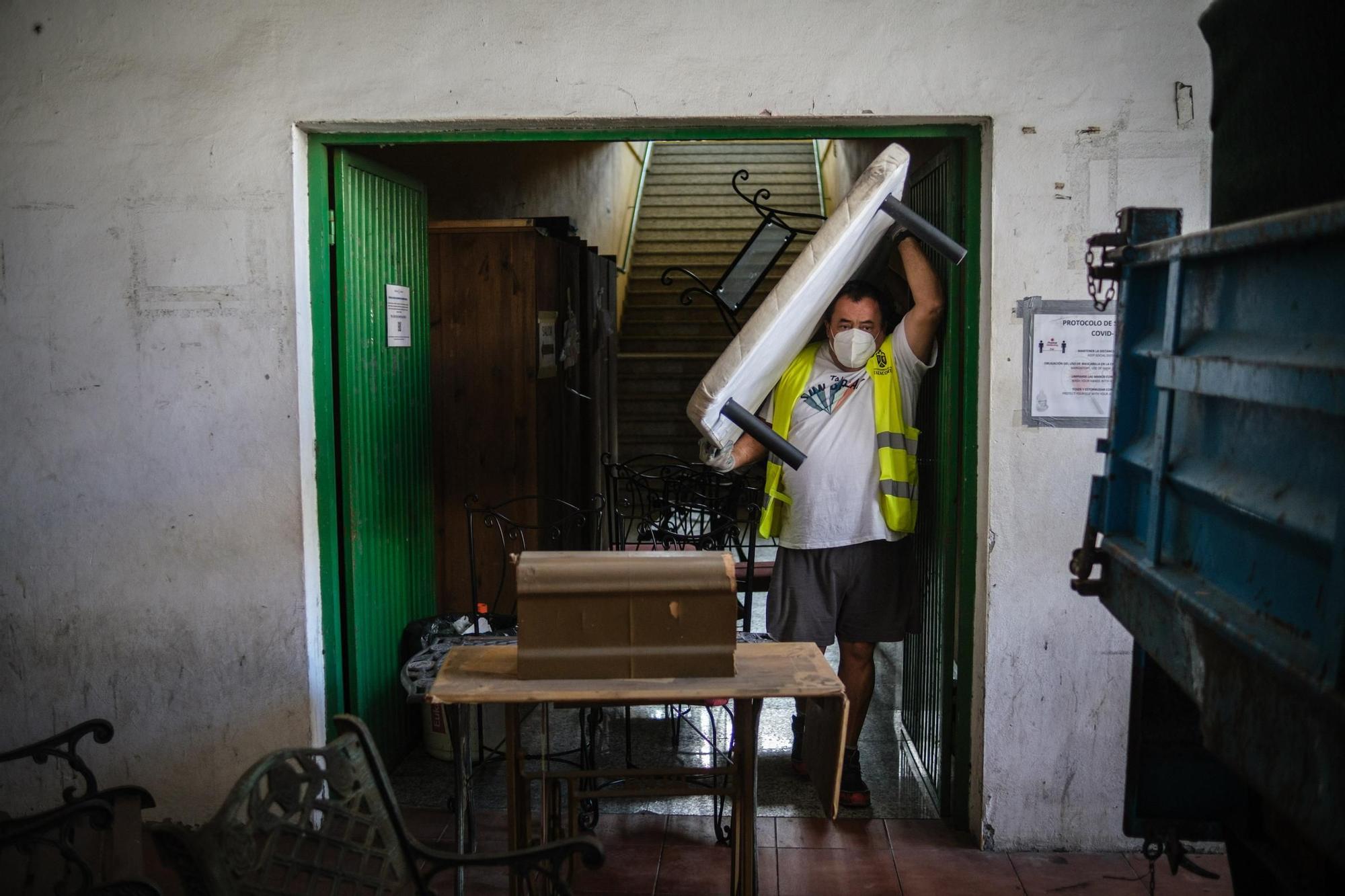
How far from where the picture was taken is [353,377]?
381 cm

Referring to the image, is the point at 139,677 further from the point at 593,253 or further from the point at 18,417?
the point at 593,253

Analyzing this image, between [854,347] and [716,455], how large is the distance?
60cm

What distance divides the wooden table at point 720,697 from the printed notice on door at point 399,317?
160 cm

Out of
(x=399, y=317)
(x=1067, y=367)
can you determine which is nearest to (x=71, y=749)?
(x=399, y=317)

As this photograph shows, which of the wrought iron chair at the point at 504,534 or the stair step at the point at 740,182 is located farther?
the stair step at the point at 740,182

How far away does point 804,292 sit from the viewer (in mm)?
3566

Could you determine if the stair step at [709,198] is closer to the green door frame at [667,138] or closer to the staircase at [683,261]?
the staircase at [683,261]

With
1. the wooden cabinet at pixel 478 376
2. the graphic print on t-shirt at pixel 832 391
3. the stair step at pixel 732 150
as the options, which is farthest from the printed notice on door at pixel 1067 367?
the stair step at pixel 732 150

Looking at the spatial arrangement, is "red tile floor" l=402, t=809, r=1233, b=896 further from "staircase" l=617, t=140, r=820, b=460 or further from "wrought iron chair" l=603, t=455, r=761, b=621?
"staircase" l=617, t=140, r=820, b=460

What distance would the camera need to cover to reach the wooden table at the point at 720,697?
263 centimetres

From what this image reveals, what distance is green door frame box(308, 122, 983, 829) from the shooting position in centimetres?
349

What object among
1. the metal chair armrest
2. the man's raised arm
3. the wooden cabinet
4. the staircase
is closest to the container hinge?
the man's raised arm

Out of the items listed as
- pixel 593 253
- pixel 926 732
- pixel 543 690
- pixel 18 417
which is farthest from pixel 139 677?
pixel 593 253

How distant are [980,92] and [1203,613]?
2107mm
